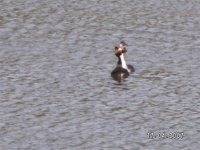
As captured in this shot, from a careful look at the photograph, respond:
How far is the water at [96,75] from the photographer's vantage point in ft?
78.1

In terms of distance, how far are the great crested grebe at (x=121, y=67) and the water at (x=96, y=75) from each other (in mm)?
255

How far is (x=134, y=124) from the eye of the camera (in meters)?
24.7

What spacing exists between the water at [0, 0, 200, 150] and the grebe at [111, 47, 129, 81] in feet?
0.82

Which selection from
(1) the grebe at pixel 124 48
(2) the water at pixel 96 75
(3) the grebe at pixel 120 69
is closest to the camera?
(2) the water at pixel 96 75

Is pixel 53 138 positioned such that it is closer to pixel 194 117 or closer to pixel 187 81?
pixel 194 117

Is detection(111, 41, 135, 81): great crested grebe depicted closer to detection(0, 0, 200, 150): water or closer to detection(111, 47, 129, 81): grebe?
detection(111, 47, 129, 81): grebe

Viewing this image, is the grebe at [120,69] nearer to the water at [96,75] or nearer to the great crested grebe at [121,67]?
the great crested grebe at [121,67]

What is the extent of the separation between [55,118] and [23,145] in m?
2.47

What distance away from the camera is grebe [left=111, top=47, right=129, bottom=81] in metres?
29.6

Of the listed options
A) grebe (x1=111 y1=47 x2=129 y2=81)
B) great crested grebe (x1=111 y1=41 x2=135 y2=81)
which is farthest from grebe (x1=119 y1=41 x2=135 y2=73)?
grebe (x1=111 y1=47 x2=129 y2=81)

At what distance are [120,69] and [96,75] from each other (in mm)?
863

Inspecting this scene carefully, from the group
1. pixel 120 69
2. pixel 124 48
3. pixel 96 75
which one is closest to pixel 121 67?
pixel 120 69

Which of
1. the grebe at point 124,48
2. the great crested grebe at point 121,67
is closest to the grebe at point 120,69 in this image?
the great crested grebe at point 121,67

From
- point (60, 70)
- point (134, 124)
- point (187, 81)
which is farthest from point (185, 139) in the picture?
point (60, 70)
